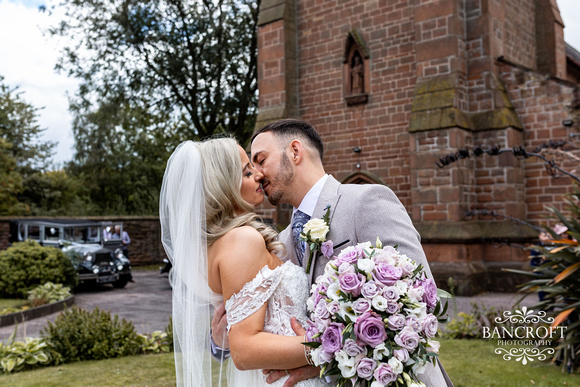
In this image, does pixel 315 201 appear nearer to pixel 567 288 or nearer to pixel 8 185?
pixel 567 288

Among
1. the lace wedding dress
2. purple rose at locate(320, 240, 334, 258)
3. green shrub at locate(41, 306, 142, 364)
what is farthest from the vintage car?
purple rose at locate(320, 240, 334, 258)

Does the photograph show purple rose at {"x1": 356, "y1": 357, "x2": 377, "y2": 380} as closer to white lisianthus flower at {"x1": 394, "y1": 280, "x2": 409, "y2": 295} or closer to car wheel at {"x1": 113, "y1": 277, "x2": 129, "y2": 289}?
white lisianthus flower at {"x1": 394, "y1": 280, "x2": 409, "y2": 295}

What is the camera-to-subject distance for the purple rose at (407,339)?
192cm

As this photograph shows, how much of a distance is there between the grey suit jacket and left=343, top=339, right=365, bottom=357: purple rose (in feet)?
1.43

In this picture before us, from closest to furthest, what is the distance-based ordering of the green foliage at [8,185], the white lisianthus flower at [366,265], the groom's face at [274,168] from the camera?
the white lisianthus flower at [366,265], the groom's face at [274,168], the green foliage at [8,185]

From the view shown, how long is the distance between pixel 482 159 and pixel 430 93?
6.67 ft

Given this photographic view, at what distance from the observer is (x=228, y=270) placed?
2.44m

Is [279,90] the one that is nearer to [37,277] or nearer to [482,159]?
[482,159]

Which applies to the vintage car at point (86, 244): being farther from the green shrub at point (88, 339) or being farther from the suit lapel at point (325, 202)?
the suit lapel at point (325, 202)

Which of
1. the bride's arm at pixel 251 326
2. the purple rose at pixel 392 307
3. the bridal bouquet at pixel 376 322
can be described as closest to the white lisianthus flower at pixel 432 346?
the bridal bouquet at pixel 376 322

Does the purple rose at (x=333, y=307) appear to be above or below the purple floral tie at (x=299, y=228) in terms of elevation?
below

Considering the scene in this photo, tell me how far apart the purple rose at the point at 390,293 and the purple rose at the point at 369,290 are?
34 millimetres

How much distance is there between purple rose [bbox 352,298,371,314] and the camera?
1.95m

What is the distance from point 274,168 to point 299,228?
36 cm
